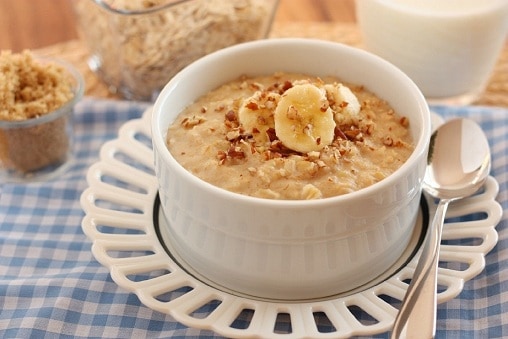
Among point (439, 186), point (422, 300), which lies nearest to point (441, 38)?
point (439, 186)

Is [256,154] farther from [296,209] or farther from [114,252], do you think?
[114,252]

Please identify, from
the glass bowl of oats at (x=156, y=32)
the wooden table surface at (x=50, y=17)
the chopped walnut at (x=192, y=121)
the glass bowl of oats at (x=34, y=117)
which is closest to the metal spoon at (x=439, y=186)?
the chopped walnut at (x=192, y=121)

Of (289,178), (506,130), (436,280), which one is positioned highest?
(289,178)

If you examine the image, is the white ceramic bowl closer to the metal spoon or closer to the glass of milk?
the metal spoon

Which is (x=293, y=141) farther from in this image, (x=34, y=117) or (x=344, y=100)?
(x=34, y=117)

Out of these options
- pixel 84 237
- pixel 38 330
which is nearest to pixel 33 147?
pixel 84 237
